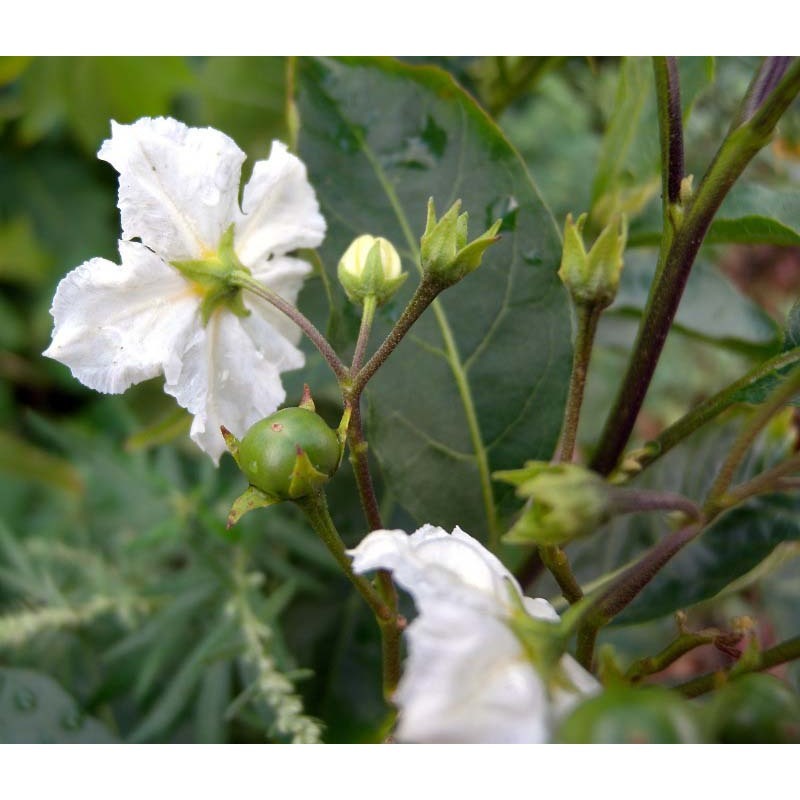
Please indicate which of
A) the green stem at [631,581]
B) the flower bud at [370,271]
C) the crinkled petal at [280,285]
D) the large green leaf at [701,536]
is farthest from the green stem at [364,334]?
the large green leaf at [701,536]

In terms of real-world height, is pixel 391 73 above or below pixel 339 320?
above

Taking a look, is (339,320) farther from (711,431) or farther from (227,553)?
(711,431)

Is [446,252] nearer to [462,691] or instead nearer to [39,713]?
[462,691]

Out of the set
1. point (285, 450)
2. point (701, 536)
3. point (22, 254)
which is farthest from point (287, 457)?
point (22, 254)

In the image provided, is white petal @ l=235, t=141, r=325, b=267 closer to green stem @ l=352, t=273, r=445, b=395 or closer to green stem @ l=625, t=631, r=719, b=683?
green stem @ l=352, t=273, r=445, b=395

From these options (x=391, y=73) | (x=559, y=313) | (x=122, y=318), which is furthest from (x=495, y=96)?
(x=122, y=318)

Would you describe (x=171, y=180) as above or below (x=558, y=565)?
above
